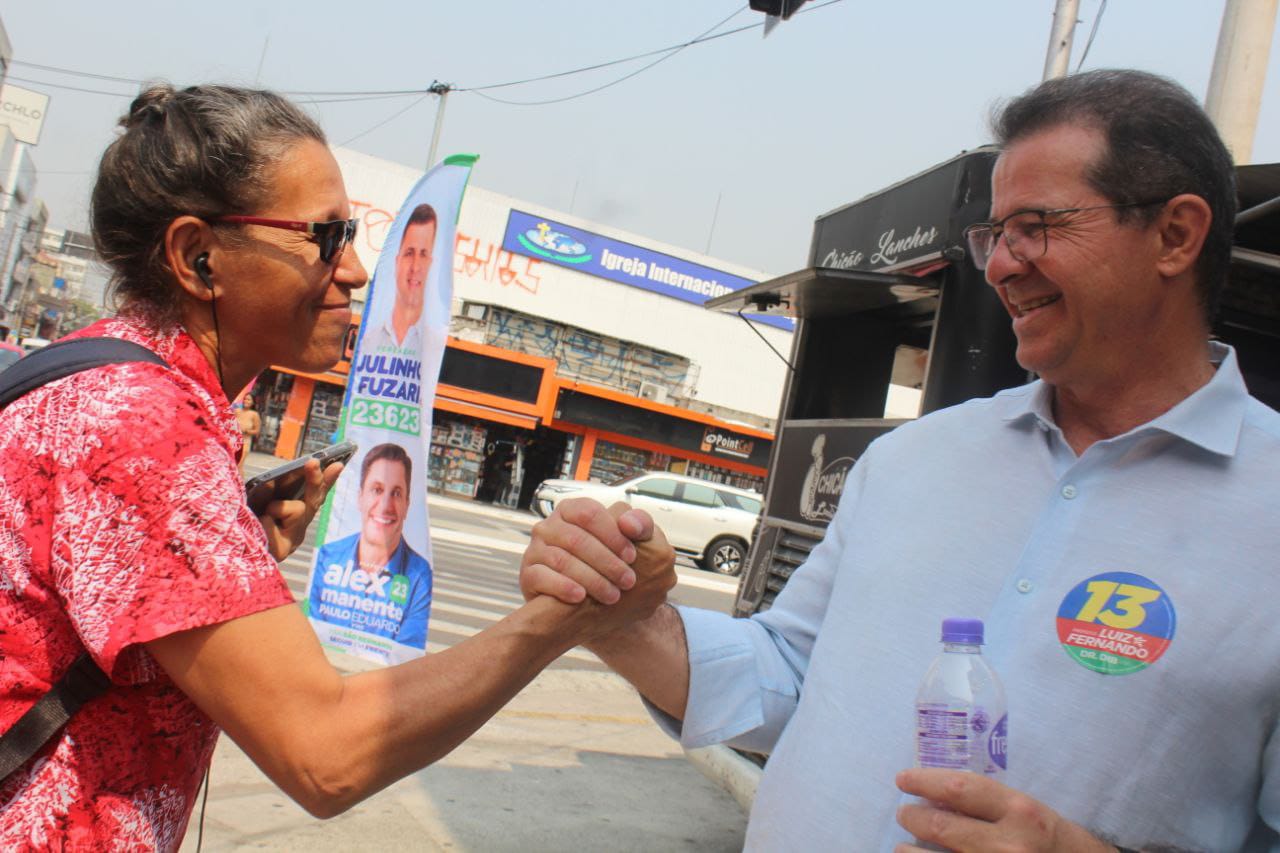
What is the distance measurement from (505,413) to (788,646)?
2720 cm

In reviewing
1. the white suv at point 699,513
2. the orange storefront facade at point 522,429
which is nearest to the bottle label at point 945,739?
the white suv at point 699,513

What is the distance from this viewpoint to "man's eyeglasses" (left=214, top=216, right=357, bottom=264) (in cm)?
171

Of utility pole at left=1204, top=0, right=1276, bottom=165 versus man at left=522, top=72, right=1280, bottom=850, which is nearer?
man at left=522, top=72, right=1280, bottom=850

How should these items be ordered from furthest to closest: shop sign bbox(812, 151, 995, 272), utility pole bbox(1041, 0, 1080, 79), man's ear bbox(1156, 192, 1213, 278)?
utility pole bbox(1041, 0, 1080, 79) < shop sign bbox(812, 151, 995, 272) < man's ear bbox(1156, 192, 1213, 278)

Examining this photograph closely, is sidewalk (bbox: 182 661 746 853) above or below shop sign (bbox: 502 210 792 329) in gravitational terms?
below

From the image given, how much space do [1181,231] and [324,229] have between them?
1.50 meters

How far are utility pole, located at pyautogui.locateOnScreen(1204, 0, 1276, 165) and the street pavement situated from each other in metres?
4.17

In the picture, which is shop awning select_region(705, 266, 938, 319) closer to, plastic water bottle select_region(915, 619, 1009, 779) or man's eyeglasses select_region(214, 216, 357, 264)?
man's eyeglasses select_region(214, 216, 357, 264)

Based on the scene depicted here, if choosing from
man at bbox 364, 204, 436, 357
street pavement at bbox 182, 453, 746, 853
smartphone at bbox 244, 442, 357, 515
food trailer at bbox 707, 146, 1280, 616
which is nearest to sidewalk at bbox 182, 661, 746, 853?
street pavement at bbox 182, 453, 746, 853

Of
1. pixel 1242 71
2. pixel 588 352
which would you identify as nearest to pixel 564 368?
pixel 588 352

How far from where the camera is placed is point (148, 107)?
5.57 ft

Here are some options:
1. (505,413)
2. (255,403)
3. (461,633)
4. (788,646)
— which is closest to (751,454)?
(505,413)

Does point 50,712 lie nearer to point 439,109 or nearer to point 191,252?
point 191,252

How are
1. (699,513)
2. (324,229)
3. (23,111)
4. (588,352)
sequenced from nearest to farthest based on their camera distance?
(324,229) → (699,513) → (588,352) → (23,111)
